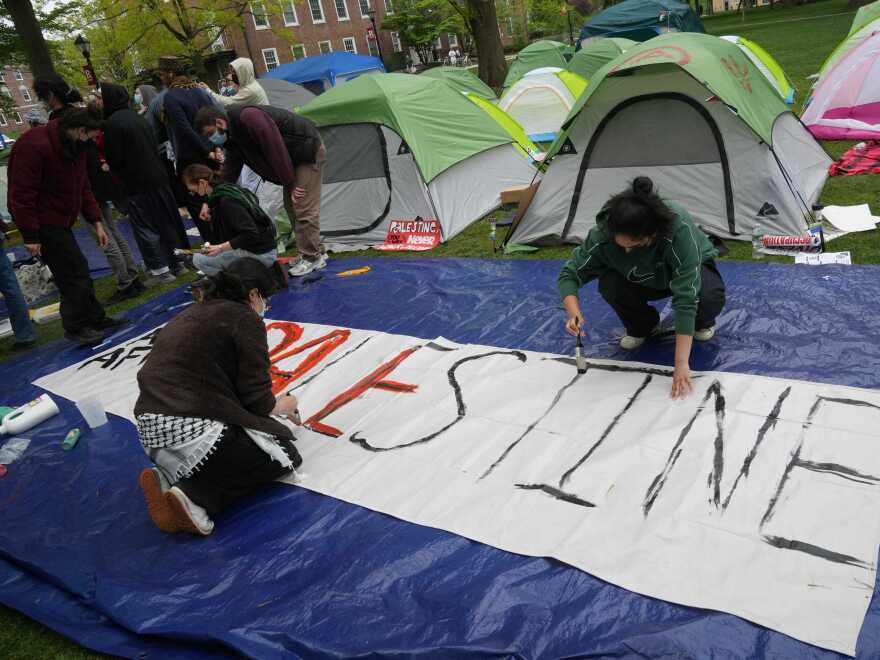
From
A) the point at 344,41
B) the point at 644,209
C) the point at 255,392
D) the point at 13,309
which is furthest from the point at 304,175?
the point at 344,41

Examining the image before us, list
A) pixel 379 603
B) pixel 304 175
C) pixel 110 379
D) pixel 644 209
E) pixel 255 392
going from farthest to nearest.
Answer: pixel 304 175 < pixel 110 379 < pixel 255 392 < pixel 644 209 < pixel 379 603

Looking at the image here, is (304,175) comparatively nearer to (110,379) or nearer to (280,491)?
(110,379)

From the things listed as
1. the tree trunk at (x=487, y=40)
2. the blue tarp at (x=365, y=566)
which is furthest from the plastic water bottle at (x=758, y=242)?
the tree trunk at (x=487, y=40)

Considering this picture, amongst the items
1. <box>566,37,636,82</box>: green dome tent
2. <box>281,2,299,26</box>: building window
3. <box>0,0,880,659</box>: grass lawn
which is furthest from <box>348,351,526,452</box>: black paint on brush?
<box>281,2,299,26</box>: building window

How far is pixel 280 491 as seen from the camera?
9.80 ft

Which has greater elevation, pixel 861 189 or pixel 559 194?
pixel 559 194

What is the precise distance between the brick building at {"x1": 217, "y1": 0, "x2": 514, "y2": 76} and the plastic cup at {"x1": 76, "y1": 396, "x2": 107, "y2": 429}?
3228cm

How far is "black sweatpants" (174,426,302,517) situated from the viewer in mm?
2760

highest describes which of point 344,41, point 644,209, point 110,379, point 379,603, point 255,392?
point 344,41

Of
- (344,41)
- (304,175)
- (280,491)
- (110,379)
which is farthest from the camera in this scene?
(344,41)

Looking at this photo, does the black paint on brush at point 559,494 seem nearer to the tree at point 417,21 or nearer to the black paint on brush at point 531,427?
the black paint on brush at point 531,427

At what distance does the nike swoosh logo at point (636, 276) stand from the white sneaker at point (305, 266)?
3.58 meters

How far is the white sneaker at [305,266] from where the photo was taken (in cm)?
596

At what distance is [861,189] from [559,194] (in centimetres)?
263
